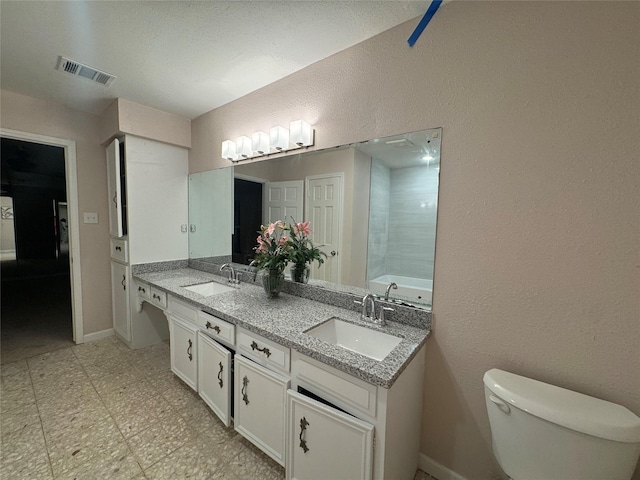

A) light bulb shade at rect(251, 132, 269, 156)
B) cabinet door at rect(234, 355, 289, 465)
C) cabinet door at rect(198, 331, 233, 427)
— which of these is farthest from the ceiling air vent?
cabinet door at rect(234, 355, 289, 465)

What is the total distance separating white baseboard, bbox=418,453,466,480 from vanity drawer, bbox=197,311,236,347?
3.93 feet

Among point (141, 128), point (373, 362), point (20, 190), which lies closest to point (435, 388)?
point (373, 362)

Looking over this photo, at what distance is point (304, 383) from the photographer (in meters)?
1.17

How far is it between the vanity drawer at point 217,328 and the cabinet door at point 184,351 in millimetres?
133

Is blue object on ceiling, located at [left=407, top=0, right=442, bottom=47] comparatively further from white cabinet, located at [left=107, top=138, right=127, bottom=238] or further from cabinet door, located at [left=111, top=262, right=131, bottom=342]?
cabinet door, located at [left=111, top=262, right=131, bottom=342]

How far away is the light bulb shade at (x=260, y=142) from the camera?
78.1 inches

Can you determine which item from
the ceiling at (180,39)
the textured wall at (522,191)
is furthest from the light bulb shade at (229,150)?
the textured wall at (522,191)

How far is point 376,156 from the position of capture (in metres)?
1.51

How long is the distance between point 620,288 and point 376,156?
45.2 inches

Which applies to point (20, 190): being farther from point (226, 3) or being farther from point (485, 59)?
point (485, 59)

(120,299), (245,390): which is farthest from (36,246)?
(245,390)

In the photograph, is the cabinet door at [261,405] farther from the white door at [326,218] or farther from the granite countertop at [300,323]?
the white door at [326,218]

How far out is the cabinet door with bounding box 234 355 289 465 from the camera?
1.25 metres

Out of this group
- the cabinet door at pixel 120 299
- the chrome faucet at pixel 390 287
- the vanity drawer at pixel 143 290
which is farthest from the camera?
the cabinet door at pixel 120 299
